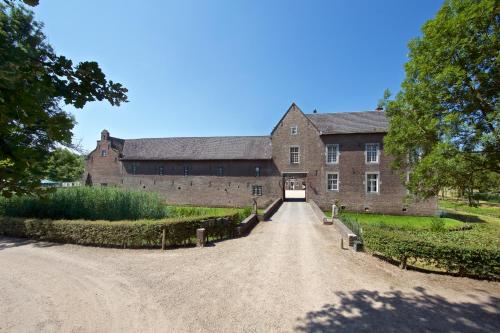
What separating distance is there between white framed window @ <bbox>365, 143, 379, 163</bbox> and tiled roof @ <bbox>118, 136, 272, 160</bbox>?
33.5 feet

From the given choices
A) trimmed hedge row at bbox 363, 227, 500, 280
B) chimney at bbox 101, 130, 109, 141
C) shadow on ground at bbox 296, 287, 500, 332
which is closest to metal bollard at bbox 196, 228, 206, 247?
shadow on ground at bbox 296, 287, 500, 332

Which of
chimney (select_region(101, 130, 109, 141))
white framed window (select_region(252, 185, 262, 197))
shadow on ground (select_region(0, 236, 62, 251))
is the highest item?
chimney (select_region(101, 130, 109, 141))

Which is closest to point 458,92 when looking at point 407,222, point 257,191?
point 407,222

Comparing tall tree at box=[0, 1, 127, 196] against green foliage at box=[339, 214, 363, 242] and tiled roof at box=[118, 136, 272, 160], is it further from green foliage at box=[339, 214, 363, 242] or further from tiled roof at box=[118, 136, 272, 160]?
tiled roof at box=[118, 136, 272, 160]

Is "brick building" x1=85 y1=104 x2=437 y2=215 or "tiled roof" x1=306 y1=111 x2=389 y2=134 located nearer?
"brick building" x1=85 y1=104 x2=437 y2=215

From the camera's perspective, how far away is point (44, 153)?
2365 millimetres

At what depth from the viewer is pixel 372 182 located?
24.0 m

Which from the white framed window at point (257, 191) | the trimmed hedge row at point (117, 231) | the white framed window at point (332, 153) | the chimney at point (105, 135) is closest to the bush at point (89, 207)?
the trimmed hedge row at point (117, 231)

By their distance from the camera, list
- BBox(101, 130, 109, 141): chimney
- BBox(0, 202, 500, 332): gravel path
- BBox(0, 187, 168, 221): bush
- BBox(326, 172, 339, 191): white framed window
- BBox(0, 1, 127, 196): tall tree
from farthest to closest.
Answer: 1. BBox(101, 130, 109, 141): chimney
2. BBox(326, 172, 339, 191): white framed window
3. BBox(0, 187, 168, 221): bush
4. BBox(0, 202, 500, 332): gravel path
5. BBox(0, 1, 127, 196): tall tree

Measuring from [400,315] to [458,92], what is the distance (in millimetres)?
8240

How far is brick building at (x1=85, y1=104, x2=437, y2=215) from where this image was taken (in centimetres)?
2388

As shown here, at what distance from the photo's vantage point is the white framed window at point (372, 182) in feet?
78.2

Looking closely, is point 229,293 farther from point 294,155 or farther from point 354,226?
point 294,155

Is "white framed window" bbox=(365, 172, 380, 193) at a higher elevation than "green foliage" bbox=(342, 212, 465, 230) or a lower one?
higher
